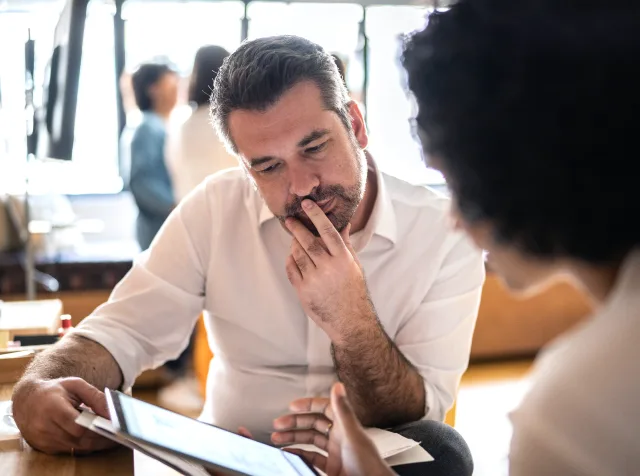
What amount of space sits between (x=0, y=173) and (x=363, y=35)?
2711mm

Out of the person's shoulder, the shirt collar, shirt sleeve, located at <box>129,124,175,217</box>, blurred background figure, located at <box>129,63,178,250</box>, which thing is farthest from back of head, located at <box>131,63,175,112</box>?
the person's shoulder

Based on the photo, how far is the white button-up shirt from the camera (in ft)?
5.08

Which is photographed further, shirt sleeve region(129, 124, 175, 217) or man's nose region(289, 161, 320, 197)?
shirt sleeve region(129, 124, 175, 217)

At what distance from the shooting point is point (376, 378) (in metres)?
1.37

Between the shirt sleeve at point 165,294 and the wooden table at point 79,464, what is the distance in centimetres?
36

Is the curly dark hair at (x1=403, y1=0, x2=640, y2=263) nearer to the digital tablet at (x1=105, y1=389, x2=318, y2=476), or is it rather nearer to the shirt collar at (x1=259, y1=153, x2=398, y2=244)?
the digital tablet at (x1=105, y1=389, x2=318, y2=476)

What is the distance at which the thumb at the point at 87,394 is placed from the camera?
1.20 metres

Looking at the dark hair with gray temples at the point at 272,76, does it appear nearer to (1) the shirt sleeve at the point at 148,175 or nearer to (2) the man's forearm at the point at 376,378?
(2) the man's forearm at the point at 376,378

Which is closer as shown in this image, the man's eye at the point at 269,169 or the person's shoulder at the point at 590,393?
the person's shoulder at the point at 590,393

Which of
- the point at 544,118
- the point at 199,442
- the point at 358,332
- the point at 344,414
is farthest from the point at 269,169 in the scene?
the point at 544,118

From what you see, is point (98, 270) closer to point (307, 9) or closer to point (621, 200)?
point (307, 9)

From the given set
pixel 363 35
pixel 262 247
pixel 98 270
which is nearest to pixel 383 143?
pixel 363 35

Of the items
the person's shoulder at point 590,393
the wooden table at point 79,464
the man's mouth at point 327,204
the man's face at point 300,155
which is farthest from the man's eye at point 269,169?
the person's shoulder at point 590,393

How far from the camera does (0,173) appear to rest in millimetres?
4824
